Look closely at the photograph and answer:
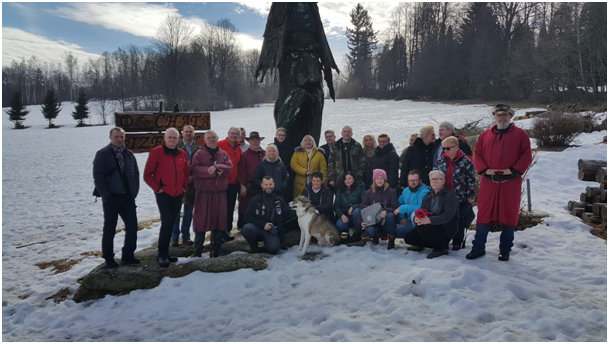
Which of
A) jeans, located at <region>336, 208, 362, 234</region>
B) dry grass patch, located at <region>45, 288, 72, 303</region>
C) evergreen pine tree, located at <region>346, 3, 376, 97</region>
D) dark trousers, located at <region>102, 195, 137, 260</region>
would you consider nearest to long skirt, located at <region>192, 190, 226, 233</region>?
dark trousers, located at <region>102, 195, 137, 260</region>

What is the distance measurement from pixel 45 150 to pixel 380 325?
22340 millimetres

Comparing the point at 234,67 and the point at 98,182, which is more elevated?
the point at 234,67

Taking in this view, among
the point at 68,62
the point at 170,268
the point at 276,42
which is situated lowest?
the point at 170,268

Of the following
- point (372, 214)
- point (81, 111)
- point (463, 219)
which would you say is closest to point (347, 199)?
point (372, 214)

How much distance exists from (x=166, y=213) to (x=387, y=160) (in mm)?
3524

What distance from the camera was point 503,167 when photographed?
4.46 m

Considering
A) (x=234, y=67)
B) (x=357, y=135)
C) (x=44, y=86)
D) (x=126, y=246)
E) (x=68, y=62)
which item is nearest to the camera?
(x=126, y=246)

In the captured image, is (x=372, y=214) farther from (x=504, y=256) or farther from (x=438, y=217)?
(x=504, y=256)

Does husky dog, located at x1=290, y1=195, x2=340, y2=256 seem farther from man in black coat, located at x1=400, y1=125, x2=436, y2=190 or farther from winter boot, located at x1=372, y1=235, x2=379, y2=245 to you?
man in black coat, located at x1=400, y1=125, x2=436, y2=190

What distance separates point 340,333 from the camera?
3.22m

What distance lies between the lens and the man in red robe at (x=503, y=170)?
14.5 feet

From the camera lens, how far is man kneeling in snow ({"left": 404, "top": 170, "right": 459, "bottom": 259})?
477 cm

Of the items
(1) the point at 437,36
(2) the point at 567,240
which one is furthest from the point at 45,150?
(1) the point at 437,36

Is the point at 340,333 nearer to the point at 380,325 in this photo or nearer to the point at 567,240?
the point at 380,325
